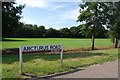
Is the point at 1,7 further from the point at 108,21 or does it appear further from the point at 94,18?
the point at 108,21

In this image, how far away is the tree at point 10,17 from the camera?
13676mm

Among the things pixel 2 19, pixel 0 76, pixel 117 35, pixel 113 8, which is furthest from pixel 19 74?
pixel 117 35

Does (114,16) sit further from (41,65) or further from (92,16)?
(41,65)

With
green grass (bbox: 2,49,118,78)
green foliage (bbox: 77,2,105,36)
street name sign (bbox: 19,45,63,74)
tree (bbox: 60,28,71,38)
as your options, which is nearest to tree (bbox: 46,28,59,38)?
tree (bbox: 60,28,71,38)

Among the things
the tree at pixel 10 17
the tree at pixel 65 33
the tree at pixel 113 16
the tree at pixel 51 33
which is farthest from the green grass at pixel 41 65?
the tree at pixel 65 33

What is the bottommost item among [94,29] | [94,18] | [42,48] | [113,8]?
[42,48]

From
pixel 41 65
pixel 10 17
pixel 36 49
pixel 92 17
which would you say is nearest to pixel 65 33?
pixel 92 17

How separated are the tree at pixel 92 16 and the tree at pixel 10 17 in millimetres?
7043

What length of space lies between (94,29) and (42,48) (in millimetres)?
11893

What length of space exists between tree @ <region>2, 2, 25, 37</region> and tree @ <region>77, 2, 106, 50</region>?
7043 mm

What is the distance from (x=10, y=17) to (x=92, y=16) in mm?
9112

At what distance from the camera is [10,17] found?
14297mm

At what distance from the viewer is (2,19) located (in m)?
13.4

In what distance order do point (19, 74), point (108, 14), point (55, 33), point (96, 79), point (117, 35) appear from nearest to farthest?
point (96, 79), point (19, 74), point (108, 14), point (117, 35), point (55, 33)
